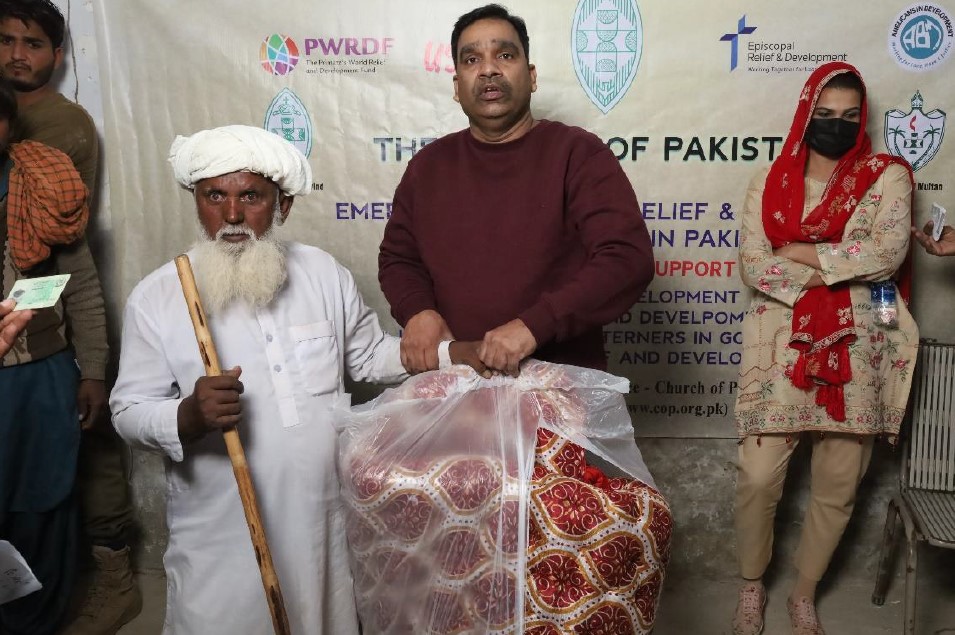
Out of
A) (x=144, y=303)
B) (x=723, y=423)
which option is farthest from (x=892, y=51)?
(x=144, y=303)

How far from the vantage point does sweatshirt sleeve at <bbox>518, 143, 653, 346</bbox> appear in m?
1.80

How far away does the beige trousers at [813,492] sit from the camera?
117 inches

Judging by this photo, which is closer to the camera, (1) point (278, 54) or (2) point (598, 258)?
(2) point (598, 258)

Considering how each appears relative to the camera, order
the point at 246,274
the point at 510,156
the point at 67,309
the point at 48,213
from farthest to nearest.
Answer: the point at 67,309 < the point at 48,213 < the point at 510,156 < the point at 246,274

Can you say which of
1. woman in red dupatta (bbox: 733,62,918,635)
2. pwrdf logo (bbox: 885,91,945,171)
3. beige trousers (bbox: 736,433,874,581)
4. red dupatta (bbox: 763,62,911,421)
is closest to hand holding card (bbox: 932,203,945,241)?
woman in red dupatta (bbox: 733,62,918,635)

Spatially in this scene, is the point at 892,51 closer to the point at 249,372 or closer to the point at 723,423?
the point at 723,423

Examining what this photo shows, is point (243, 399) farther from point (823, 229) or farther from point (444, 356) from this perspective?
point (823, 229)

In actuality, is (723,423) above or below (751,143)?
below

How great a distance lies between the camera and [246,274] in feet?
6.36

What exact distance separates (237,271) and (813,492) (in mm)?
2282

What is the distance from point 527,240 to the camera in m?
1.99

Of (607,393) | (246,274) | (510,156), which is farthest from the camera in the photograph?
(510,156)

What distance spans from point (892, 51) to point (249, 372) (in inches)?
108

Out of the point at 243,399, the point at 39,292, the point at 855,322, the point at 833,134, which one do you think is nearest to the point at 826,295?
the point at 855,322
